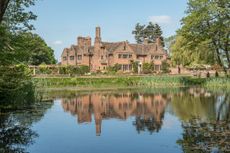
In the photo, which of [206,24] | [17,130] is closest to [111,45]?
[206,24]

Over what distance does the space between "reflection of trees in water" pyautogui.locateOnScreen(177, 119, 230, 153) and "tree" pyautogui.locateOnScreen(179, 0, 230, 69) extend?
89.2 feet

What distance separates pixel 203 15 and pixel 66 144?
3306cm

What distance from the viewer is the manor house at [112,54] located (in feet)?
261

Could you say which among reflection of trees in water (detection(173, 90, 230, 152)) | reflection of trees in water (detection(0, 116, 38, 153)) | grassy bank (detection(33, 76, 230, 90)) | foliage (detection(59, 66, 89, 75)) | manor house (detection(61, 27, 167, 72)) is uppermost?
manor house (detection(61, 27, 167, 72))

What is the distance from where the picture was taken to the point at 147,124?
18141mm

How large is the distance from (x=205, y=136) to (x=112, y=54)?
65790 mm

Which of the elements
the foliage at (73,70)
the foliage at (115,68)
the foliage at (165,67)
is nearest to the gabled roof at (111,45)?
the foliage at (115,68)

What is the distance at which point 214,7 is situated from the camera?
140 ft

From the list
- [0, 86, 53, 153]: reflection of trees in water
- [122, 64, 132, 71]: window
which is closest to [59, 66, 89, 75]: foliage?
[122, 64, 132, 71]: window

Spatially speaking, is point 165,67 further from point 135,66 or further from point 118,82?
point 118,82

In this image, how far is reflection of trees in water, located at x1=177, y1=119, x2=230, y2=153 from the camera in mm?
11875

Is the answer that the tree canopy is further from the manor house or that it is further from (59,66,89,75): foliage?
the manor house

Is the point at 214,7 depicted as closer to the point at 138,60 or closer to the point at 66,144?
the point at 66,144

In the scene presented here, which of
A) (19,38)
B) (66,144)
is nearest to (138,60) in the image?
(19,38)
